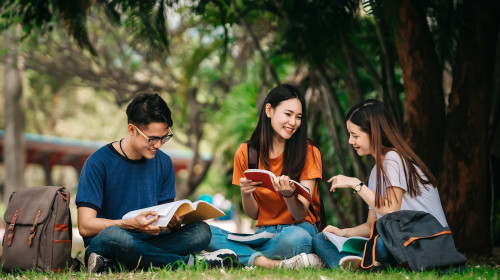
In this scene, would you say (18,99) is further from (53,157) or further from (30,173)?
(30,173)

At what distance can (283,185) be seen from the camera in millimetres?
3820

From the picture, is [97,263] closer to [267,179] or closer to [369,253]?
[267,179]

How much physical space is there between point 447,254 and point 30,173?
33575mm

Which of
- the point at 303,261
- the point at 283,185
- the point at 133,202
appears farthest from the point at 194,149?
the point at 283,185

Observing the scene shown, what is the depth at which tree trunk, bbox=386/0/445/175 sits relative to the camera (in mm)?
5375

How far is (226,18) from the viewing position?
6930mm

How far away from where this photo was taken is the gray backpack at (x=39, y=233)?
377 centimetres

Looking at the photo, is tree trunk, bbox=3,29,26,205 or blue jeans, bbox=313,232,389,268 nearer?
blue jeans, bbox=313,232,389,268

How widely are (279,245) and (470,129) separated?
2.55 metres

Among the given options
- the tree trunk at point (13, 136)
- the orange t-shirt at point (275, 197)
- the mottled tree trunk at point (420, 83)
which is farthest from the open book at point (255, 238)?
the tree trunk at point (13, 136)

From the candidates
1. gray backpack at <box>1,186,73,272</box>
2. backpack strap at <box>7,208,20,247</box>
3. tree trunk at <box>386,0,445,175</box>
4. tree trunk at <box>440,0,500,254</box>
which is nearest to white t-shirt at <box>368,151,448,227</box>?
tree trunk at <box>386,0,445,175</box>

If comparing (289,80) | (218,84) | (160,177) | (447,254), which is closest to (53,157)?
(218,84)

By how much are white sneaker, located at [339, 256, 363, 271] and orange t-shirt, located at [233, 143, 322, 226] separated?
0.62 metres

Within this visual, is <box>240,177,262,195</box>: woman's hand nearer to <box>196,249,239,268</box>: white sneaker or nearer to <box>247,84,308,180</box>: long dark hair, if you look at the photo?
<box>247,84,308,180</box>: long dark hair
